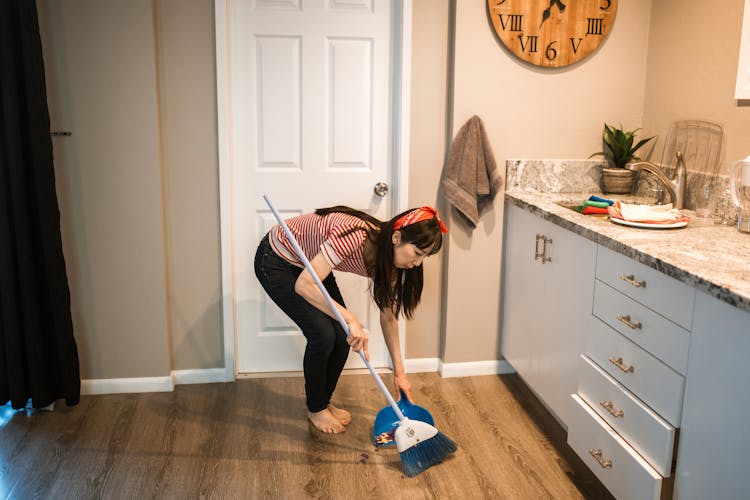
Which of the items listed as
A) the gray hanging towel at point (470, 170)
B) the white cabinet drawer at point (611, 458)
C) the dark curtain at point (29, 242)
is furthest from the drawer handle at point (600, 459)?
the dark curtain at point (29, 242)

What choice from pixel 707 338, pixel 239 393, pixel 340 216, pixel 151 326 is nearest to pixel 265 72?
pixel 340 216

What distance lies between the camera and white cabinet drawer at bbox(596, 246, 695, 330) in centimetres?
182

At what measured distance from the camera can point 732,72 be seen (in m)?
2.57

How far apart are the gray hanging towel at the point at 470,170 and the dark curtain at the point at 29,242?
164cm

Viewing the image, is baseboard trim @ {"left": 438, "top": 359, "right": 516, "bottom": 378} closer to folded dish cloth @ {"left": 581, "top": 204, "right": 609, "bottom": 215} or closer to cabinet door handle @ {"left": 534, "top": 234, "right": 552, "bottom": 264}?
cabinet door handle @ {"left": 534, "top": 234, "right": 552, "bottom": 264}

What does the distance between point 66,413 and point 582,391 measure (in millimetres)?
2070

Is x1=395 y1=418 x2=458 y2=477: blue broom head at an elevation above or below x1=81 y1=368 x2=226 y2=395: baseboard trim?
above

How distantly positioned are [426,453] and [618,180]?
152cm

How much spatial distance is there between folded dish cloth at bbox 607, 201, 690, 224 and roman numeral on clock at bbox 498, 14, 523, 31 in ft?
3.28

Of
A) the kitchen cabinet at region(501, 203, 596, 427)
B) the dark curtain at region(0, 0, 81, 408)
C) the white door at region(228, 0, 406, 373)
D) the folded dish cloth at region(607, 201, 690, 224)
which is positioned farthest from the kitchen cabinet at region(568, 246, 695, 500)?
the dark curtain at region(0, 0, 81, 408)

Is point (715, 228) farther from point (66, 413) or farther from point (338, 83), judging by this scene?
point (66, 413)

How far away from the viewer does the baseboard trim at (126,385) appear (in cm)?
308

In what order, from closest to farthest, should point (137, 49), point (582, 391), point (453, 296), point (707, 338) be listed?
point (707, 338) → point (582, 391) → point (137, 49) → point (453, 296)

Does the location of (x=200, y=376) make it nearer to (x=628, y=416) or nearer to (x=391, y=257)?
(x=391, y=257)
